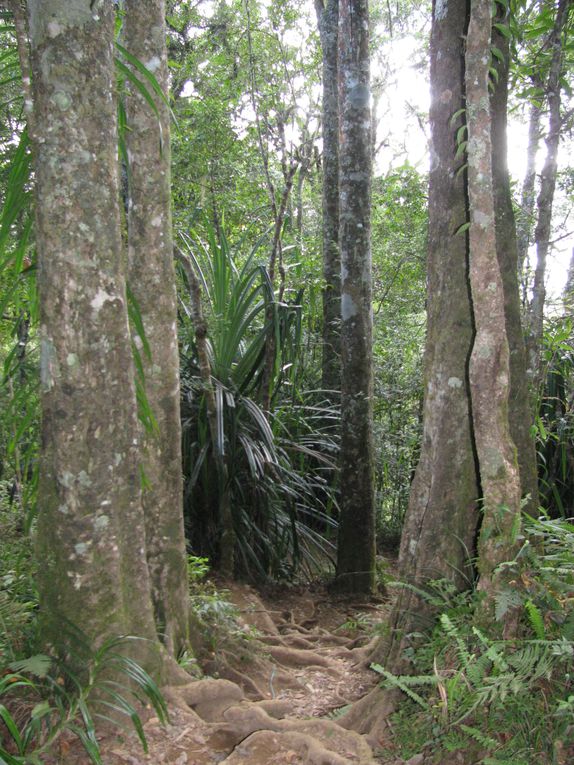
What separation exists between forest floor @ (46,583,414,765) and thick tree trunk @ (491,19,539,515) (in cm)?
129

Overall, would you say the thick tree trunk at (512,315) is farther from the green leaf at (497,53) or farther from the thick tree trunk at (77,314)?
the thick tree trunk at (77,314)

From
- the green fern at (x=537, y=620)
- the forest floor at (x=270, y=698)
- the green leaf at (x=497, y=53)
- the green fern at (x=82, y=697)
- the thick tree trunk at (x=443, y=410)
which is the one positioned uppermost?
the green leaf at (x=497, y=53)

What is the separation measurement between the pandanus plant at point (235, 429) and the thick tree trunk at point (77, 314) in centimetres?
233

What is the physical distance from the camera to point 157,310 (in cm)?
340

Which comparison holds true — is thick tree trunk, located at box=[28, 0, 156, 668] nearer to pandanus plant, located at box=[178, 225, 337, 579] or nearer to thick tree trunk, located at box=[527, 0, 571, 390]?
pandanus plant, located at box=[178, 225, 337, 579]

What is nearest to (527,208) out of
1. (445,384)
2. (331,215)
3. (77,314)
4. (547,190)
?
(331,215)

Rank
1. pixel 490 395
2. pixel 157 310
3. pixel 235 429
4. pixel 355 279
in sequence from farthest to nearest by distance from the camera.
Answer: pixel 355 279 < pixel 235 429 < pixel 157 310 < pixel 490 395

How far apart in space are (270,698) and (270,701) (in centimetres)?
37

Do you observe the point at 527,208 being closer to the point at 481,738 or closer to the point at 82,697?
the point at 481,738

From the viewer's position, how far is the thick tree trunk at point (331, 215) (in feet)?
25.0

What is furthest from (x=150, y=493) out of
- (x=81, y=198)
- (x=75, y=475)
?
(x=81, y=198)

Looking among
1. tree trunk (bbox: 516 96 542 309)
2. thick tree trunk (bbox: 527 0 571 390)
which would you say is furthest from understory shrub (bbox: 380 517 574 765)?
tree trunk (bbox: 516 96 542 309)

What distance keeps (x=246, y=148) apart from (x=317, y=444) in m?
3.83

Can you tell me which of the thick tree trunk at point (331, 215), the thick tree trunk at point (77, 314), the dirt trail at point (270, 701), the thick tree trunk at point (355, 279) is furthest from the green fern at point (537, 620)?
the thick tree trunk at point (331, 215)
